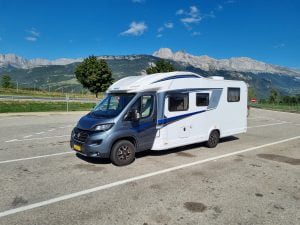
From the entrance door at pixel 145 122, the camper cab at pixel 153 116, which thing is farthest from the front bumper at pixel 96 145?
the entrance door at pixel 145 122

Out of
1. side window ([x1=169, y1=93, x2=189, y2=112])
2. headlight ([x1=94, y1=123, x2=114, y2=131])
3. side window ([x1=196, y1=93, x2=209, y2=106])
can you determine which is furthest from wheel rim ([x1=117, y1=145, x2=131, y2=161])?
side window ([x1=196, y1=93, x2=209, y2=106])

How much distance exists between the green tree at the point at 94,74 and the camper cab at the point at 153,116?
120 ft

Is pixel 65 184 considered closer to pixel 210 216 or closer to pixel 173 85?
pixel 210 216

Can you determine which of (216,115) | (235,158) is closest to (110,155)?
(235,158)

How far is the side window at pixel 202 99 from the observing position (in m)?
9.55

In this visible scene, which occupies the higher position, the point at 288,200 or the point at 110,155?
the point at 110,155

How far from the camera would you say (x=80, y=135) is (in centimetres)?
748

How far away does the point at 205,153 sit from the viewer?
9289mm

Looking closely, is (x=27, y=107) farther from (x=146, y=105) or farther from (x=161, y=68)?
(x=146, y=105)

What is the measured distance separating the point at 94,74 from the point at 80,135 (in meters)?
38.5

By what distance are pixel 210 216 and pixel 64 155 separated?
18.4 ft

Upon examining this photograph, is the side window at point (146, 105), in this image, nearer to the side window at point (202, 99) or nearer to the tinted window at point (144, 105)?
the tinted window at point (144, 105)

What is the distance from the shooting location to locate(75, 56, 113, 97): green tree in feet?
147

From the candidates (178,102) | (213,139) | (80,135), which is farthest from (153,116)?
(213,139)
